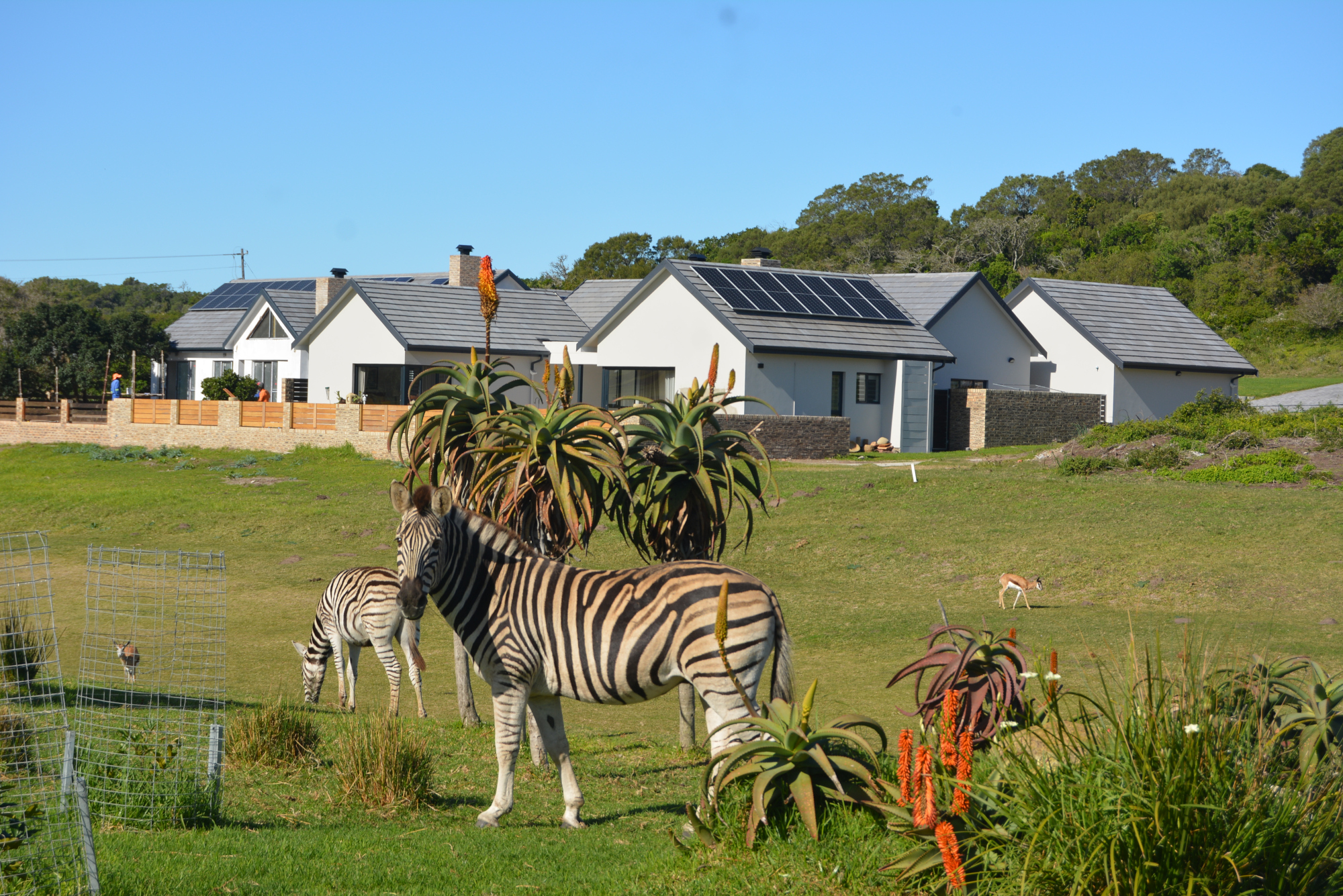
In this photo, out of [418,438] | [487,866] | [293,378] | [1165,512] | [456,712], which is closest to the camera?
[487,866]

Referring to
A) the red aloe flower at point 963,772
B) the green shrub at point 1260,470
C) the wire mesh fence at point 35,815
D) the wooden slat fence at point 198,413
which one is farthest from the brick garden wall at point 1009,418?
the red aloe flower at point 963,772

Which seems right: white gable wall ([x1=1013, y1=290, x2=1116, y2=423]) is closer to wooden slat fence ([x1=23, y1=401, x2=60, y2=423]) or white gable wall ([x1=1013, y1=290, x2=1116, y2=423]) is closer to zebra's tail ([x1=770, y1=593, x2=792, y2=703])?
wooden slat fence ([x1=23, y1=401, x2=60, y2=423])

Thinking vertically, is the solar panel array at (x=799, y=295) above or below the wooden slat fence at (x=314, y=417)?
above

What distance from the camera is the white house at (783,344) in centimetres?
3806

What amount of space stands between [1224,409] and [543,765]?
30.9 m

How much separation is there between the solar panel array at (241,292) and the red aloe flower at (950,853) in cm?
5855

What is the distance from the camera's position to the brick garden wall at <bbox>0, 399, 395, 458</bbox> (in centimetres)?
3800

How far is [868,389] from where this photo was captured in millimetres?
39969

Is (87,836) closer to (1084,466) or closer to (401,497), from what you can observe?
(401,497)

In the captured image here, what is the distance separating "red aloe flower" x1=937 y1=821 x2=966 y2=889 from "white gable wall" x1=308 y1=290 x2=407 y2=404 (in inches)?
1615

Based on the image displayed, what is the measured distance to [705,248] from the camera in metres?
104

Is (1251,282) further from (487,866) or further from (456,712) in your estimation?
(487,866)

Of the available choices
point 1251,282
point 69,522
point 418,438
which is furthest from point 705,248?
point 418,438

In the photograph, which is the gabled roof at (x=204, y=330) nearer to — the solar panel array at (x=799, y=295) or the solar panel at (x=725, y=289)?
the solar panel at (x=725, y=289)
